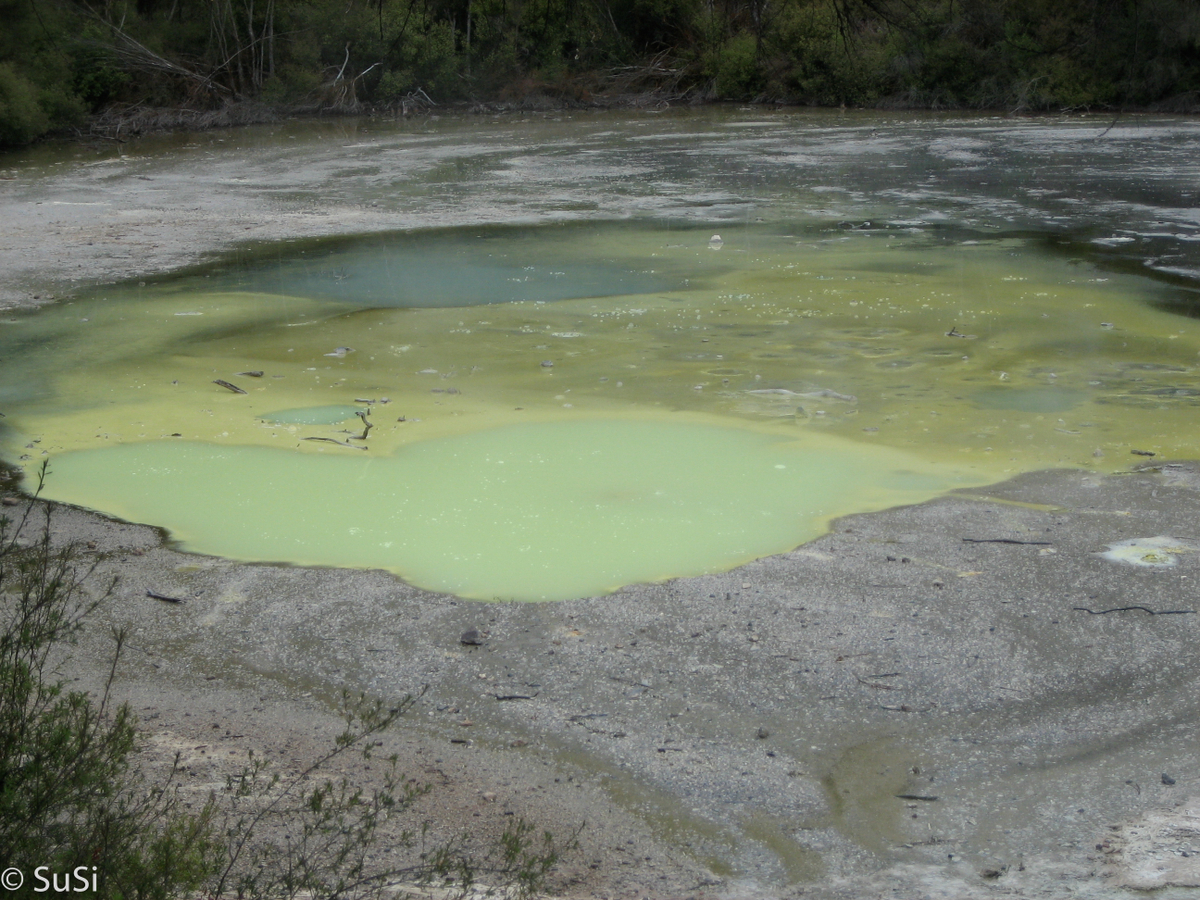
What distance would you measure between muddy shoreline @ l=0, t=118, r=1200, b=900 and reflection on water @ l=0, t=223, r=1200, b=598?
374 mm

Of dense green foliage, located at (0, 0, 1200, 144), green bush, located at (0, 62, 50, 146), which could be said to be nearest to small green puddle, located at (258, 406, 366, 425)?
dense green foliage, located at (0, 0, 1200, 144)

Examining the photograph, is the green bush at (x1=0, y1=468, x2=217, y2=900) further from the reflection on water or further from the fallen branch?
the fallen branch

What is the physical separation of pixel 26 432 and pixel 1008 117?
23.5m

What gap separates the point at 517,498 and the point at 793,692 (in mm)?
2057

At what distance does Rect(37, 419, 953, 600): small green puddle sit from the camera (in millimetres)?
4988

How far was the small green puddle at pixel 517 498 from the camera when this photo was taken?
4988mm

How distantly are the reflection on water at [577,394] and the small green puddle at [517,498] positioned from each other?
0.02m

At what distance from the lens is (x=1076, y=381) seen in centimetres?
730

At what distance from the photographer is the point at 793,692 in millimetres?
3957

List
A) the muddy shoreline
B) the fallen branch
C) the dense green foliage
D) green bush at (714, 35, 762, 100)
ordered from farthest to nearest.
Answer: green bush at (714, 35, 762, 100)
the dense green foliage
the fallen branch
the muddy shoreline

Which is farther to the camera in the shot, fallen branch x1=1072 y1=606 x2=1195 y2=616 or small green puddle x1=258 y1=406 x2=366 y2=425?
small green puddle x1=258 y1=406 x2=366 y2=425

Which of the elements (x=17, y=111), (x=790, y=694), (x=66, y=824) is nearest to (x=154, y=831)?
(x=66, y=824)

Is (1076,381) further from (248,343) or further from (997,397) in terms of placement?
(248,343)

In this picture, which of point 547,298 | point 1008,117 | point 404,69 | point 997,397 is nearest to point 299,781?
point 997,397
